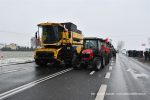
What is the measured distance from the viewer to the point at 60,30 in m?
21.5

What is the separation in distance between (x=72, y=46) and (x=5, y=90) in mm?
12758

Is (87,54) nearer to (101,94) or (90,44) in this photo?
(90,44)

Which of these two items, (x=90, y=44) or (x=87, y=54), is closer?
(x=87, y=54)

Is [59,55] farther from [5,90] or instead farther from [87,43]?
[5,90]

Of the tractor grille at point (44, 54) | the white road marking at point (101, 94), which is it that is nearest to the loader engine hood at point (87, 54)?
the tractor grille at point (44, 54)

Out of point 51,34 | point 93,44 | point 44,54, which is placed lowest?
point 44,54

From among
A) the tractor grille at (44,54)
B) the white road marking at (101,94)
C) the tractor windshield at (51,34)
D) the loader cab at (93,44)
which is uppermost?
the tractor windshield at (51,34)

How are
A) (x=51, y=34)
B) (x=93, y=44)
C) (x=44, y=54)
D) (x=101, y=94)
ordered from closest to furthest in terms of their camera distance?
(x=101, y=94) → (x=93, y=44) → (x=44, y=54) → (x=51, y=34)

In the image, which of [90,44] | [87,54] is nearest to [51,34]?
[90,44]

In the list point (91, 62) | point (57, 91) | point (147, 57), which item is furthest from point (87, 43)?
point (147, 57)

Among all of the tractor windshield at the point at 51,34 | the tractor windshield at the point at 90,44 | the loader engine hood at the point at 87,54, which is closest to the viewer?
the loader engine hood at the point at 87,54

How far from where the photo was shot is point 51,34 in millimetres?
21656

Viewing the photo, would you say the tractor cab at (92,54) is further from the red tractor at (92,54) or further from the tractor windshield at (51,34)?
the tractor windshield at (51,34)

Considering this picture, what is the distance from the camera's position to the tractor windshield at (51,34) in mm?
21453
